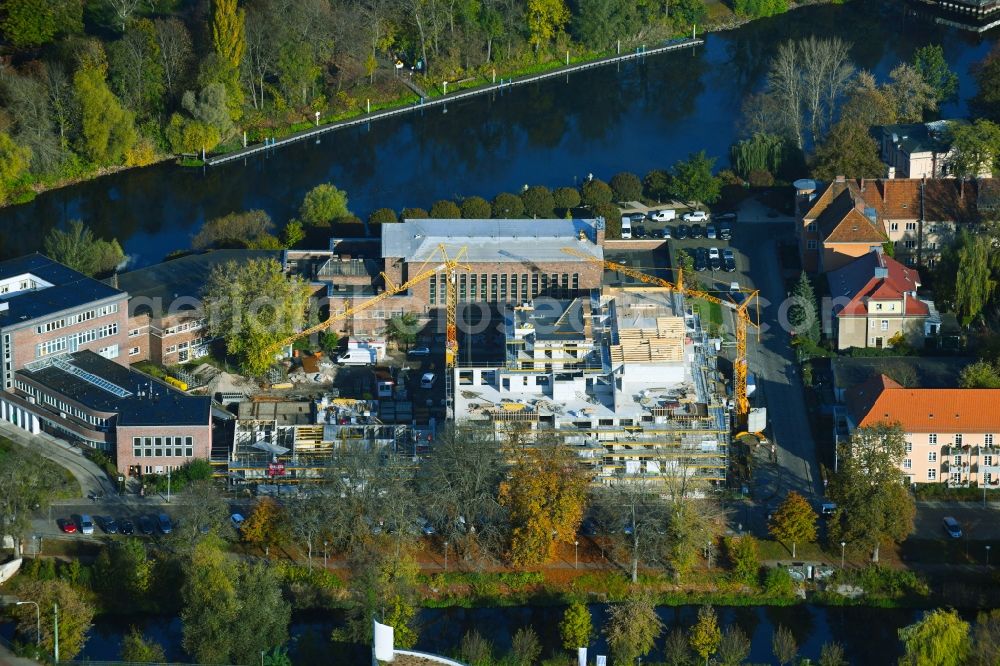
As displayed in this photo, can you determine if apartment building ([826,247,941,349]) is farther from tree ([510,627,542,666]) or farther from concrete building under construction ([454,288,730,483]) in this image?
tree ([510,627,542,666])

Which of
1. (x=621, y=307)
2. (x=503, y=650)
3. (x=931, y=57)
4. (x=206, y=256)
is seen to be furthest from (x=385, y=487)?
(x=931, y=57)

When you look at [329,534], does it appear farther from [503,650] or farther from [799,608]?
[799,608]

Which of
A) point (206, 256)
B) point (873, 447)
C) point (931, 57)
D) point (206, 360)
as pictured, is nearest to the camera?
point (873, 447)

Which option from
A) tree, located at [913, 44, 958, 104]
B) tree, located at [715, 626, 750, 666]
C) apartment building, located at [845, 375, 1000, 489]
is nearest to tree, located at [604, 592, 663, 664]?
tree, located at [715, 626, 750, 666]

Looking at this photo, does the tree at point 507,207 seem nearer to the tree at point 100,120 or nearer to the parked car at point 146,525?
the tree at point 100,120

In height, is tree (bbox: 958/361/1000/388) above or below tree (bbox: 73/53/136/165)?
below

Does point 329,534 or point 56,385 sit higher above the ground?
point 56,385
